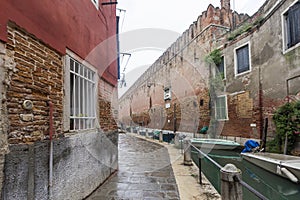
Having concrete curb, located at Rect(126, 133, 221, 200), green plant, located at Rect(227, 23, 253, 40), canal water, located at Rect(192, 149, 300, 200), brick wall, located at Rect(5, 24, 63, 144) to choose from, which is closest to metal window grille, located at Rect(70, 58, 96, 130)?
brick wall, located at Rect(5, 24, 63, 144)

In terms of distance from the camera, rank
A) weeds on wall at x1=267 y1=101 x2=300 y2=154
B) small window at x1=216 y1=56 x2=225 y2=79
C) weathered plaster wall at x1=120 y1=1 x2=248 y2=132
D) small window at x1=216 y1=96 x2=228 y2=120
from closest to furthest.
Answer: weeds on wall at x1=267 y1=101 x2=300 y2=154 → small window at x1=216 y1=96 x2=228 y2=120 → small window at x1=216 y1=56 x2=225 y2=79 → weathered plaster wall at x1=120 y1=1 x2=248 y2=132

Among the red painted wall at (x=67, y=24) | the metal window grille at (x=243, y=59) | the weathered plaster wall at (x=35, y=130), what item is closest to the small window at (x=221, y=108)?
the metal window grille at (x=243, y=59)

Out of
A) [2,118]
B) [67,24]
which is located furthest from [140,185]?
[67,24]

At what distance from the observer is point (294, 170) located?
5.04m

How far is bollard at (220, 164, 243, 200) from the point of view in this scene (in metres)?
2.48

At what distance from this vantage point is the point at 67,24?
3168mm

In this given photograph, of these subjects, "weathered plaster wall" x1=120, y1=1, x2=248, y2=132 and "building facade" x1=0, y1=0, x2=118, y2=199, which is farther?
"weathered plaster wall" x1=120, y1=1, x2=248, y2=132

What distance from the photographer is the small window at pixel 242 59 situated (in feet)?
33.3

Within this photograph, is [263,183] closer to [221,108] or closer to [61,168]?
[61,168]

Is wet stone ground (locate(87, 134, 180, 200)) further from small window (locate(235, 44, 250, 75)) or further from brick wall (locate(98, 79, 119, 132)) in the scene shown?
small window (locate(235, 44, 250, 75))

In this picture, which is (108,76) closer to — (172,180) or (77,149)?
(77,149)

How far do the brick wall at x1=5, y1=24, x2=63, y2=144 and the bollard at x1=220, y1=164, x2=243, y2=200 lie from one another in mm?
2219

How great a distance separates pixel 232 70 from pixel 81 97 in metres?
9.12

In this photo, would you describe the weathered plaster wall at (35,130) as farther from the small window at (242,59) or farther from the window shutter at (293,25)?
the small window at (242,59)
